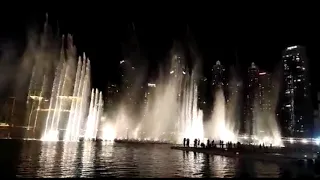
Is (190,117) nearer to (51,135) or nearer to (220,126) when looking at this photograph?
(220,126)

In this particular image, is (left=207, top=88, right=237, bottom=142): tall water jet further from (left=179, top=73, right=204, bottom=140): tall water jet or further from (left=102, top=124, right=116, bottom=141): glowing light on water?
(left=102, top=124, right=116, bottom=141): glowing light on water

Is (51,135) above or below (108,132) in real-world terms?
below

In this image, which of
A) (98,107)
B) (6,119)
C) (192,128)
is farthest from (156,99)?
(6,119)

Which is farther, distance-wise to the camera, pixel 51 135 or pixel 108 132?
pixel 108 132

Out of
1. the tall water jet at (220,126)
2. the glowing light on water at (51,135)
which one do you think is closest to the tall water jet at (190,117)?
the tall water jet at (220,126)

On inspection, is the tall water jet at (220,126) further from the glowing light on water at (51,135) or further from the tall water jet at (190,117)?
the glowing light on water at (51,135)

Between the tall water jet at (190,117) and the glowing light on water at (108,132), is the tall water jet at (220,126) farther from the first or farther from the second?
the glowing light on water at (108,132)

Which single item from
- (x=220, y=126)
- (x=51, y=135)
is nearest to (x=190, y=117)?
(x=220, y=126)

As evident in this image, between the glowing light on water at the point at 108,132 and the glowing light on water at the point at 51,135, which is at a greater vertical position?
the glowing light on water at the point at 108,132

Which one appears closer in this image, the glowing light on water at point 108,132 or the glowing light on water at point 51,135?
the glowing light on water at point 51,135

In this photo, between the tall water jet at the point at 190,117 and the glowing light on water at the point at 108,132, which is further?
the glowing light on water at the point at 108,132

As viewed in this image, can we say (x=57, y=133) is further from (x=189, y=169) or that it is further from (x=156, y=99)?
(x=189, y=169)

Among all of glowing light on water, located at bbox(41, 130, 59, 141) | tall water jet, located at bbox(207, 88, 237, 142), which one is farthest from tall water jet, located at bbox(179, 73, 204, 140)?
glowing light on water, located at bbox(41, 130, 59, 141)

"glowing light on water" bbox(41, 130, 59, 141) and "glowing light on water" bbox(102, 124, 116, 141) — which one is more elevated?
"glowing light on water" bbox(102, 124, 116, 141)
